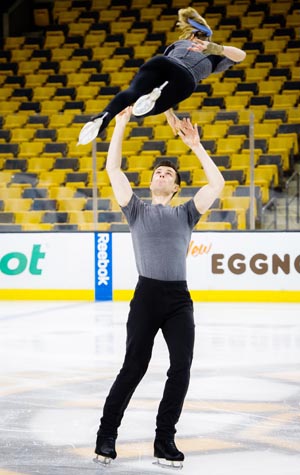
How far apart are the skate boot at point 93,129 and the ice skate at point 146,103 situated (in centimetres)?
16

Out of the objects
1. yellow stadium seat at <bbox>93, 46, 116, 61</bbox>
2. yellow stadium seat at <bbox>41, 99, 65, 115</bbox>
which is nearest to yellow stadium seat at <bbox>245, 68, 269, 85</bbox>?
yellow stadium seat at <bbox>93, 46, 116, 61</bbox>

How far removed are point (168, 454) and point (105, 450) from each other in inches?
12.2

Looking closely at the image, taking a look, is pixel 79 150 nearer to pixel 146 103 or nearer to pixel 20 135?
pixel 20 135

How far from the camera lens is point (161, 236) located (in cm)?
439

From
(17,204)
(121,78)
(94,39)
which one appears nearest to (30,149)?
(17,204)

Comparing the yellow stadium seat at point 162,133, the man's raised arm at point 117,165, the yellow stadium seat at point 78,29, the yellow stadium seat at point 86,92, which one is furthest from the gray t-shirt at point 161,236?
the yellow stadium seat at point 78,29

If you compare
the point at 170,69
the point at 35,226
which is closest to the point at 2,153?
the point at 35,226

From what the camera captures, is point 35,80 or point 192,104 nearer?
point 192,104

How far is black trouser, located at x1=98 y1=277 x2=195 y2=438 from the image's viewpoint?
4.33 metres

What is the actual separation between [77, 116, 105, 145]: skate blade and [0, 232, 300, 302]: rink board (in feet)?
28.8

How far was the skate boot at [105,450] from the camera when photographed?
14.3ft

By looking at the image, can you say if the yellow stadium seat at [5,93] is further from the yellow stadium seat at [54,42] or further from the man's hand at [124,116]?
the man's hand at [124,116]

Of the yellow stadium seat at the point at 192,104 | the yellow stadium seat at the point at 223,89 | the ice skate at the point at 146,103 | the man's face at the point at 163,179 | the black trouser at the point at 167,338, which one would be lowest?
the black trouser at the point at 167,338

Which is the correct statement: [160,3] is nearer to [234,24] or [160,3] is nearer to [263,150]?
[234,24]
